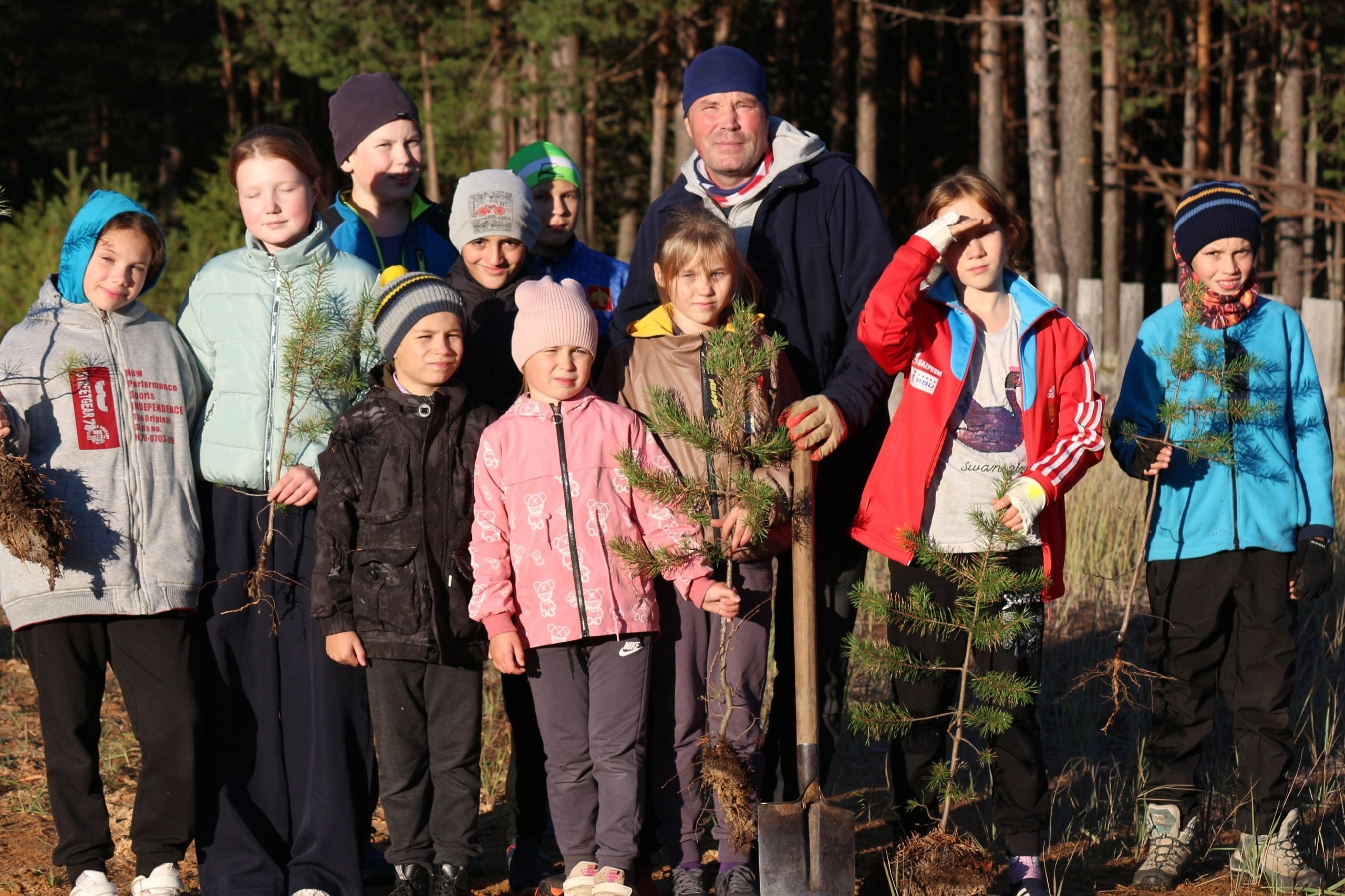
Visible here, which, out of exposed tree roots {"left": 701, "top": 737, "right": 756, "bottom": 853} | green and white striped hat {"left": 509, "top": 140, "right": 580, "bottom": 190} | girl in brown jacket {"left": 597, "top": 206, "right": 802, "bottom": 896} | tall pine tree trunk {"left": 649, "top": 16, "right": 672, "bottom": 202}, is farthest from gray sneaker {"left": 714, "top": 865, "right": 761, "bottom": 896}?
tall pine tree trunk {"left": 649, "top": 16, "right": 672, "bottom": 202}

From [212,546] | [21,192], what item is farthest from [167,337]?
[21,192]

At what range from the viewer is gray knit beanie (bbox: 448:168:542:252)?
13.3ft

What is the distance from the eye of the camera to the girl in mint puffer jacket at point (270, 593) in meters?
3.71

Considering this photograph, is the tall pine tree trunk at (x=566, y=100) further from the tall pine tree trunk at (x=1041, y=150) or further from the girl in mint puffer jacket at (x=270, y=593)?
the girl in mint puffer jacket at (x=270, y=593)

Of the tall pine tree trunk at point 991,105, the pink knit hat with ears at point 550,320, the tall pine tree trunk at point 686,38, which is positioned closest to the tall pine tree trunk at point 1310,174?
the tall pine tree trunk at point 991,105

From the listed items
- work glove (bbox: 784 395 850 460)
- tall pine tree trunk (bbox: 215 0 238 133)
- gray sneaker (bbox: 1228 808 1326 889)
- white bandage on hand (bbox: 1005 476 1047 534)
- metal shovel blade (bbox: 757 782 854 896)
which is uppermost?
tall pine tree trunk (bbox: 215 0 238 133)

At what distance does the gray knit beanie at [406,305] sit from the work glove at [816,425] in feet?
3.21

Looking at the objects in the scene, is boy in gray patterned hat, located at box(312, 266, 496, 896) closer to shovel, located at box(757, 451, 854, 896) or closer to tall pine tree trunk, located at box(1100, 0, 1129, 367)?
shovel, located at box(757, 451, 854, 896)

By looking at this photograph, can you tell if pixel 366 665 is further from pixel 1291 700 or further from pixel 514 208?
pixel 1291 700

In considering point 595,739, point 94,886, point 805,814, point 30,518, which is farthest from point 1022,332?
point 94,886

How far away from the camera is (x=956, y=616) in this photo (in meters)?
3.44

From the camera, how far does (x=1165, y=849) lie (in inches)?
159

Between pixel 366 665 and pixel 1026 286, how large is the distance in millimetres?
2053

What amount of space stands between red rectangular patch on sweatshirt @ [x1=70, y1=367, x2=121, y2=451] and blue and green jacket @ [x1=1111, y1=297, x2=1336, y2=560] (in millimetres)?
2757
